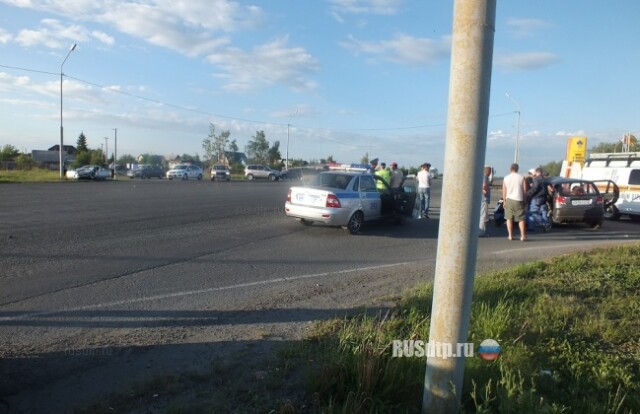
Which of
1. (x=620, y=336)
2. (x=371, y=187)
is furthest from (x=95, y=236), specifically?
(x=620, y=336)

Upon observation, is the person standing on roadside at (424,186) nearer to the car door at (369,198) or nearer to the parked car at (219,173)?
the car door at (369,198)

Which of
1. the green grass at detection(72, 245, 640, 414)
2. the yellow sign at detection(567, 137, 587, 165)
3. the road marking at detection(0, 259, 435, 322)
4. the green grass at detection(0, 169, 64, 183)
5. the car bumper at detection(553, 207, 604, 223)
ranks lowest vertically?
the green grass at detection(0, 169, 64, 183)

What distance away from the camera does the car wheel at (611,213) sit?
1823cm

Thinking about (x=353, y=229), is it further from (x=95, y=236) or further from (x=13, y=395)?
(x=13, y=395)

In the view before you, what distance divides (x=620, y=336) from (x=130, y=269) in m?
6.46

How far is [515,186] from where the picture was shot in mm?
11578

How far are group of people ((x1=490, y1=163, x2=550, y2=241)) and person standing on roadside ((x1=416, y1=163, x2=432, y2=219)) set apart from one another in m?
2.64

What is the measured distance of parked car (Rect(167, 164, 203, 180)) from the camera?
52000mm

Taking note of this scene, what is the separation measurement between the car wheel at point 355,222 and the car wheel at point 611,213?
A: 1124cm

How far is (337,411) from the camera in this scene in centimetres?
312

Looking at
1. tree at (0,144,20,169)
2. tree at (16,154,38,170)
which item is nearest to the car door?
tree at (16,154,38,170)

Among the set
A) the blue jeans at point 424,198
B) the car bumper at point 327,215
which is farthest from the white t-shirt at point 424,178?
the car bumper at point 327,215

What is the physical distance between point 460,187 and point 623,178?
18.7 meters

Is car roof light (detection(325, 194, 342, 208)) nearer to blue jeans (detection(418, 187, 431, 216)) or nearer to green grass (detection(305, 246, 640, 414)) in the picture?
blue jeans (detection(418, 187, 431, 216))
